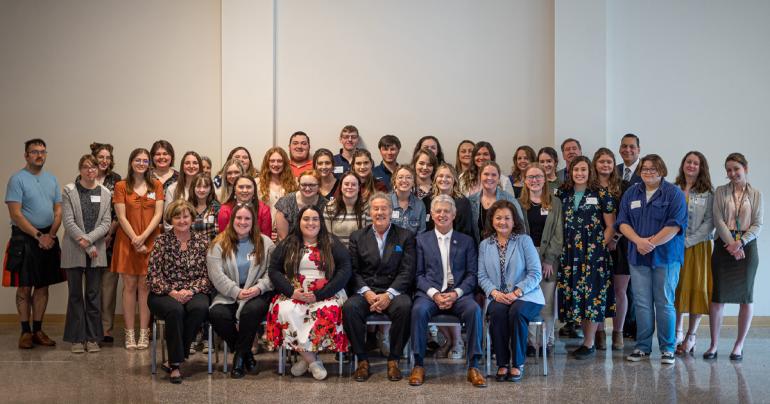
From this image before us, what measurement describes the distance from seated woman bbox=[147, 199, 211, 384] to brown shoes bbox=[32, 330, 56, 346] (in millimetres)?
1576

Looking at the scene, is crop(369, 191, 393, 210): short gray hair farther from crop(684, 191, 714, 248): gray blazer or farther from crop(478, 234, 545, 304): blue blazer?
crop(684, 191, 714, 248): gray blazer

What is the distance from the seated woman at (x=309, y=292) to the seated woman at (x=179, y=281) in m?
0.51

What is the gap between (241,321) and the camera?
16.8ft

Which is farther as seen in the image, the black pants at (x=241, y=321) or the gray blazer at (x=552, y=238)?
the gray blazer at (x=552, y=238)

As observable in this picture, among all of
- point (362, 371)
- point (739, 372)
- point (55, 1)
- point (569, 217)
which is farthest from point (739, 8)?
point (55, 1)

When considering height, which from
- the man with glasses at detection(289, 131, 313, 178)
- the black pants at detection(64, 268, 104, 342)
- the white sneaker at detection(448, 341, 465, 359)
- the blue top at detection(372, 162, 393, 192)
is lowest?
the white sneaker at detection(448, 341, 465, 359)

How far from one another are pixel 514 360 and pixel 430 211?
1.24 m

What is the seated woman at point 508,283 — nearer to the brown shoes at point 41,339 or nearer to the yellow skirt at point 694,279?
the yellow skirt at point 694,279

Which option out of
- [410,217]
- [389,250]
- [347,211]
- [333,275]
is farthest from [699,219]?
[333,275]

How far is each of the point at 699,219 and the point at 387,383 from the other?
108 inches

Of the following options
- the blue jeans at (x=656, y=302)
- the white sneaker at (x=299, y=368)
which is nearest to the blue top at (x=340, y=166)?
the white sneaker at (x=299, y=368)

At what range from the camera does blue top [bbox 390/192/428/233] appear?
5.57 m

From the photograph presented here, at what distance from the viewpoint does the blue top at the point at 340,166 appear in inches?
257

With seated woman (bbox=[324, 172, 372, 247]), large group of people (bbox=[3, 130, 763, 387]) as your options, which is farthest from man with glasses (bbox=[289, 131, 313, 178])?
seated woman (bbox=[324, 172, 372, 247])
